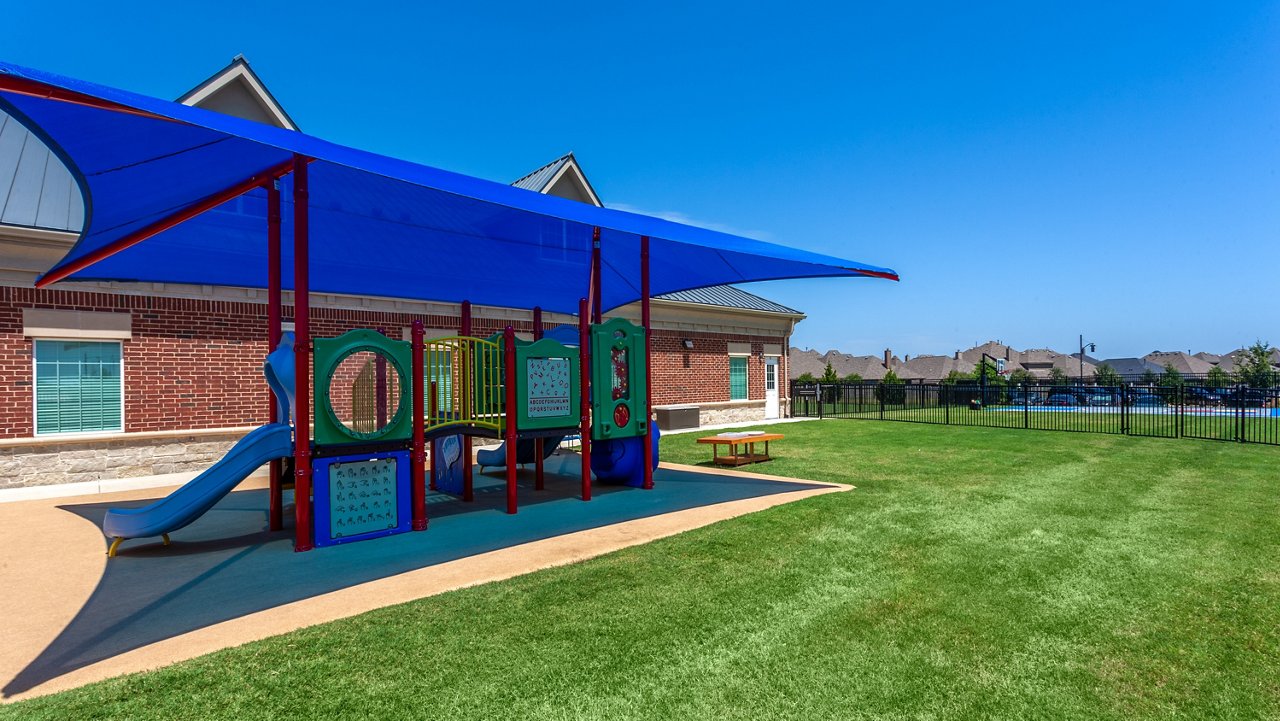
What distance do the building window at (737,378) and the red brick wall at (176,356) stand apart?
12070mm

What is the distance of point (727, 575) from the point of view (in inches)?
214

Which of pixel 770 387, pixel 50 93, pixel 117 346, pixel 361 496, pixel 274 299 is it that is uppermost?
pixel 50 93

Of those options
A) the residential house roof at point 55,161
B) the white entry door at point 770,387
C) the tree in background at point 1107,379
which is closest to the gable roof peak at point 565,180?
the residential house roof at point 55,161

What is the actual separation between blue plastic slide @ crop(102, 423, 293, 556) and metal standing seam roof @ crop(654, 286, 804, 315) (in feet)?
45.2

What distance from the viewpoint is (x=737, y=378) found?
22328 mm

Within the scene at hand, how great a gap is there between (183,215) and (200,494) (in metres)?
3.19

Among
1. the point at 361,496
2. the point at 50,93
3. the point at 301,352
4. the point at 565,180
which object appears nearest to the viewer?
the point at 50,93

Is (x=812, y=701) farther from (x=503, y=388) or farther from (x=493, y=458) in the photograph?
(x=493, y=458)

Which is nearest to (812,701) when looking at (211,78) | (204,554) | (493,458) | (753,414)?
(204,554)

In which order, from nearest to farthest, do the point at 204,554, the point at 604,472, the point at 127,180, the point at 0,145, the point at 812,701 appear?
the point at 812,701, the point at 127,180, the point at 204,554, the point at 604,472, the point at 0,145

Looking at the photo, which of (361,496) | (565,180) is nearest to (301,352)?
(361,496)

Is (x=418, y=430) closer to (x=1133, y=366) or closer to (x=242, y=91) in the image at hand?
(x=242, y=91)

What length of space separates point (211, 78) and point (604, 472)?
10.8m

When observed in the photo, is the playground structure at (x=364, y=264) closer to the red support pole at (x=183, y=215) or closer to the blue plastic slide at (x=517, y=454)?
the red support pole at (x=183, y=215)
